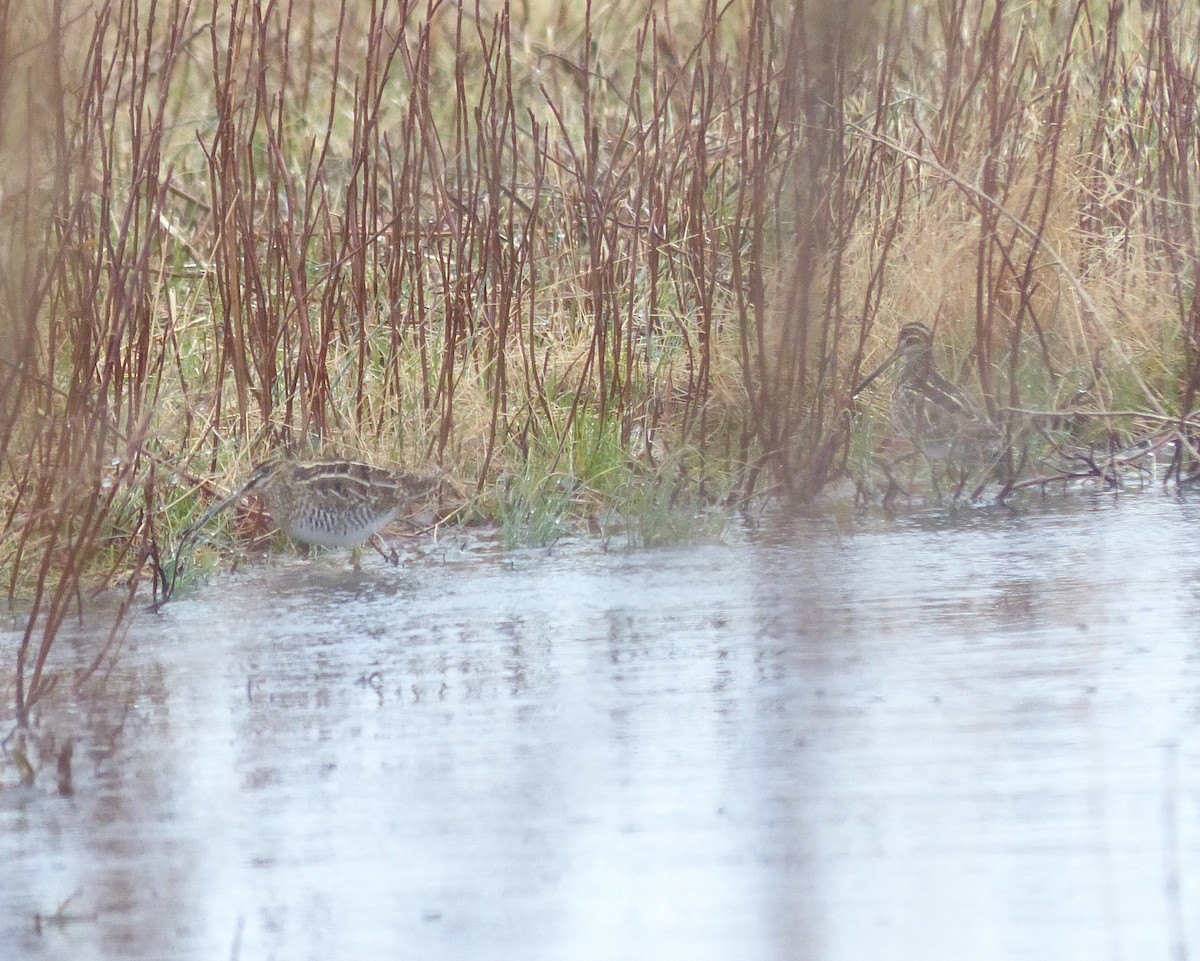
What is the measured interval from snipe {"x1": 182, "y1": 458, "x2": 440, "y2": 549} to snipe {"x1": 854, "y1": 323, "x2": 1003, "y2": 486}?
1771 mm

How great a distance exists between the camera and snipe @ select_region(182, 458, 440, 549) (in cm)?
532

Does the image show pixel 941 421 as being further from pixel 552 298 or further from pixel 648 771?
pixel 648 771

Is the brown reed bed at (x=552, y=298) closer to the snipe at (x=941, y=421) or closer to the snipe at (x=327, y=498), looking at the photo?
the snipe at (x=941, y=421)

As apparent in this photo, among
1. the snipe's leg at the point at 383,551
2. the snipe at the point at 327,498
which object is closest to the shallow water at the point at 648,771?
the snipe at the point at 327,498

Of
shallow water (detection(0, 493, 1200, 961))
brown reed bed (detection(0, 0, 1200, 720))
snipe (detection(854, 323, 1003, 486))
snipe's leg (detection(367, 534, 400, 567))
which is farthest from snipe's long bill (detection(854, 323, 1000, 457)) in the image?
snipe's leg (detection(367, 534, 400, 567))

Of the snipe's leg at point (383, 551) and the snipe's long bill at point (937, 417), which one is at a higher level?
the snipe's long bill at point (937, 417)

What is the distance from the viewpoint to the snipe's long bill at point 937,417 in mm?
6129

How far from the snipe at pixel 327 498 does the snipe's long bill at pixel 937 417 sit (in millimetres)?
1660

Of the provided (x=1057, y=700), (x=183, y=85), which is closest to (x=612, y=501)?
(x=1057, y=700)

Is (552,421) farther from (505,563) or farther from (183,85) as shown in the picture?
(183,85)

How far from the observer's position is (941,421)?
20.1 feet

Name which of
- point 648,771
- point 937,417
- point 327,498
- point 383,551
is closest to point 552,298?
point 937,417

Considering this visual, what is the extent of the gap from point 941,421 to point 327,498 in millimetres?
2118

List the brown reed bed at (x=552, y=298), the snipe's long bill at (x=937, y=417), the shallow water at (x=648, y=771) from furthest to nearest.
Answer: the snipe's long bill at (x=937, y=417) → the brown reed bed at (x=552, y=298) → the shallow water at (x=648, y=771)
